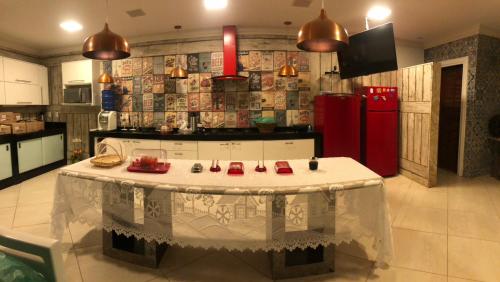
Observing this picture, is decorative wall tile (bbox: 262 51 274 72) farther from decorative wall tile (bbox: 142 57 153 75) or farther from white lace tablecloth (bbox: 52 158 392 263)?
white lace tablecloth (bbox: 52 158 392 263)

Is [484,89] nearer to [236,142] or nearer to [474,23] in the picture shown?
[474,23]

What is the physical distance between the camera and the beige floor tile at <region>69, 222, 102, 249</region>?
2526mm

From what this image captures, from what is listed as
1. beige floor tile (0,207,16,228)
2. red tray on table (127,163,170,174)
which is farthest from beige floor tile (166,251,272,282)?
beige floor tile (0,207,16,228)

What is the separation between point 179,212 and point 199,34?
11.6 feet

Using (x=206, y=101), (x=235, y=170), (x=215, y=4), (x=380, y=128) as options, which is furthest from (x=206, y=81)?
(x=235, y=170)

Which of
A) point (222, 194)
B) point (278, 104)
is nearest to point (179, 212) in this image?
point (222, 194)

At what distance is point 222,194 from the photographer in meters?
1.82

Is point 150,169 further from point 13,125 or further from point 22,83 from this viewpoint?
point 22,83

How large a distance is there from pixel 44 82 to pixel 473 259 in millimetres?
7146

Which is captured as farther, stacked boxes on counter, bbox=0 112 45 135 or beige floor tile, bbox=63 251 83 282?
stacked boxes on counter, bbox=0 112 45 135

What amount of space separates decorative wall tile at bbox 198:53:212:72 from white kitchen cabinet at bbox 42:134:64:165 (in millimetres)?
3186

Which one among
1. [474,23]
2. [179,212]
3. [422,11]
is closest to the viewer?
[179,212]

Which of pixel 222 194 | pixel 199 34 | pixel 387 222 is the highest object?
pixel 199 34

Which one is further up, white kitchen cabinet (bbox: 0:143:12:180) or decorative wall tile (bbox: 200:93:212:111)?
decorative wall tile (bbox: 200:93:212:111)
